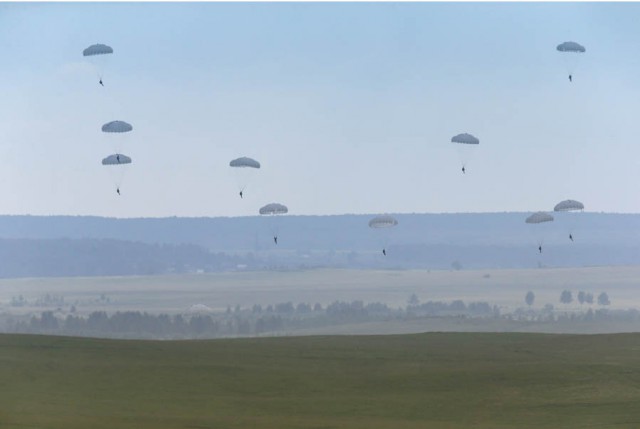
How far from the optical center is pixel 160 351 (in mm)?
88312

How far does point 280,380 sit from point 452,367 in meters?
12.1

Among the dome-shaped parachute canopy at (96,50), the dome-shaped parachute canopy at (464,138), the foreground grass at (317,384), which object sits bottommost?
the foreground grass at (317,384)

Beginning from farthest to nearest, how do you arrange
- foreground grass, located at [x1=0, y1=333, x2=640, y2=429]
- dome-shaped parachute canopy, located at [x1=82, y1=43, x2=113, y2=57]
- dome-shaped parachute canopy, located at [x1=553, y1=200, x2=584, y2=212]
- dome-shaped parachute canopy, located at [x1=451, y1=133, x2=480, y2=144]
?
1. dome-shaped parachute canopy, located at [x1=553, y1=200, x2=584, y2=212]
2. dome-shaped parachute canopy, located at [x1=451, y1=133, x2=480, y2=144]
3. dome-shaped parachute canopy, located at [x1=82, y1=43, x2=113, y2=57]
4. foreground grass, located at [x1=0, y1=333, x2=640, y2=429]

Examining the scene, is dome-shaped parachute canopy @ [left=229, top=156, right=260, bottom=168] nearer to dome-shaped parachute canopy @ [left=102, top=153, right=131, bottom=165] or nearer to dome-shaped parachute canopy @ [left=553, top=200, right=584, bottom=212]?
dome-shaped parachute canopy @ [left=102, top=153, right=131, bottom=165]

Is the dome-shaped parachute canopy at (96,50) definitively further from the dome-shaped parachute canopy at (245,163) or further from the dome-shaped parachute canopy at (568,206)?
the dome-shaped parachute canopy at (568,206)

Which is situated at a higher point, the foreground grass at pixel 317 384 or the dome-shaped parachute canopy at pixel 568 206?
the dome-shaped parachute canopy at pixel 568 206

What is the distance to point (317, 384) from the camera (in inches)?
2889

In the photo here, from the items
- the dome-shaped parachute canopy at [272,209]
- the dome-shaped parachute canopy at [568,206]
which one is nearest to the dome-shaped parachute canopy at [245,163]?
the dome-shaped parachute canopy at [272,209]

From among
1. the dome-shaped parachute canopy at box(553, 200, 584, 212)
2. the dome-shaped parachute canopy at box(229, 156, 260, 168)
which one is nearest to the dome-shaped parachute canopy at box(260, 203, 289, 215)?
the dome-shaped parachute canopy at box(229, 156, 260, 168)

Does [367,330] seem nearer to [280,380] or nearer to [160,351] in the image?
[160,351]

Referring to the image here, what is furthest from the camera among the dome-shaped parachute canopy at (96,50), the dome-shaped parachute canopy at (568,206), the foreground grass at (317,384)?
the dome-shaped parachute canopy at (568,206)

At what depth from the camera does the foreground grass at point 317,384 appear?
58656 mm

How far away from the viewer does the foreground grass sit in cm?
5866

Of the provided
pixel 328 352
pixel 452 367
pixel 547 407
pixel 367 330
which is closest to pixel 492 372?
pixel 452 367
